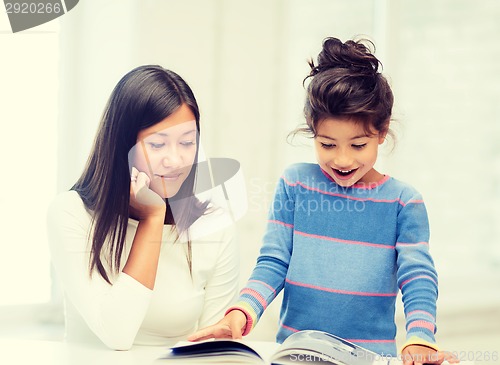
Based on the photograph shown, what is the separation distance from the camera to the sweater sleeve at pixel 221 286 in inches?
61.9

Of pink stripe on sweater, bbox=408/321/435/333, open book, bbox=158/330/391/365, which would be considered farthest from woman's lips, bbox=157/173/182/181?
pink stripe on sweater, bbox=408/321/435/333

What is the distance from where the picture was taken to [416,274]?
1317 millimetres

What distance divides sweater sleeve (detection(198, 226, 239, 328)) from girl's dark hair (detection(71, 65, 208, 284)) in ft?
0.79

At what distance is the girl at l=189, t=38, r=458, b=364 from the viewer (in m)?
1.36

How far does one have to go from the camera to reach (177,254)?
5.13 ft

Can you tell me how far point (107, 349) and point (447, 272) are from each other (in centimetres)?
153

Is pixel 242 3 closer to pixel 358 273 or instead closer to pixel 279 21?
pixel 279 21

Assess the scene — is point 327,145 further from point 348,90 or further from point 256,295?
point 256,295

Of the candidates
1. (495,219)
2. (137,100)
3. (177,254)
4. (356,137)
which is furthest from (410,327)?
(495,219)

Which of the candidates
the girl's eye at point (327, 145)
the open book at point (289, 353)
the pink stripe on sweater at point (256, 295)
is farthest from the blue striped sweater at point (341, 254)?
the open book at point (289, 353)

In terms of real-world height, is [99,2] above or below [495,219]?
above

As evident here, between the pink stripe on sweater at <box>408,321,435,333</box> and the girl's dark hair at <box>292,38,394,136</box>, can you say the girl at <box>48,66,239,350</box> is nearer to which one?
the girl's dark hair at <box>292,38,394,136</box>

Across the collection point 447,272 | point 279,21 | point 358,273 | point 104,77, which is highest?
point 279,21

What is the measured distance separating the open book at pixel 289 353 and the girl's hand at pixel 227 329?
0.07m
